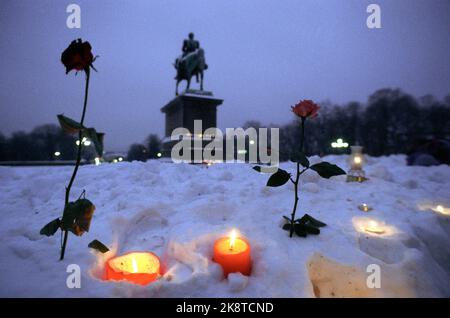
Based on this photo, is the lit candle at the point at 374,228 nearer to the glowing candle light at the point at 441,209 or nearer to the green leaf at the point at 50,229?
the glowing candle light at the point at 441,209

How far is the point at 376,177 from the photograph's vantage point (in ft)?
17.9

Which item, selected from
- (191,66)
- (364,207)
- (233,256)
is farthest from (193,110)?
(233,256)

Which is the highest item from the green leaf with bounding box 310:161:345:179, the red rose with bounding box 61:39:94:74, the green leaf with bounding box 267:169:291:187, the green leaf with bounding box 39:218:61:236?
the red rose with bounding box 61:39:94:74

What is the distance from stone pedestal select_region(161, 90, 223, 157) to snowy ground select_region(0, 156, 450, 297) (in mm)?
7690

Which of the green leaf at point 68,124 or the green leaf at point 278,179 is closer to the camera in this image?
the green leaf at point 68,124

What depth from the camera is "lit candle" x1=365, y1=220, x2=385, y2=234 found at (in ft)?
8.91

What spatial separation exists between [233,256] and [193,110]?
10379 mm

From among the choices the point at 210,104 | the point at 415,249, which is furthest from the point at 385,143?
the point at 415,249

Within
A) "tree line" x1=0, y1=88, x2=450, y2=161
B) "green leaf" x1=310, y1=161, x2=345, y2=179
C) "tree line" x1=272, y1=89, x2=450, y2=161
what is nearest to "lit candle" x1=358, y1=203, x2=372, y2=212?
"green leaf" x1=310, y1=161, x2=345, y2=179

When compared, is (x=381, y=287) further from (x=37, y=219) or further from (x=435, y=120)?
(x=435, y=120)

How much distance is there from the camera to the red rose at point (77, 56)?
1.86 m

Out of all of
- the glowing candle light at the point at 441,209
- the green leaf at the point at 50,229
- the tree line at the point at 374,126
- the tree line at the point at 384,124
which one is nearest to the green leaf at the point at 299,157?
the green leaf at the point at 50,229

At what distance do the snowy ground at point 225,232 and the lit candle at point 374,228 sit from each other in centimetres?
7

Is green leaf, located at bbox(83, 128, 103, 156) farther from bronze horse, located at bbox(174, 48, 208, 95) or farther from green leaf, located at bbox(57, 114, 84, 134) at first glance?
bronze horse, located at bbox(174, 48, 208, 95)
